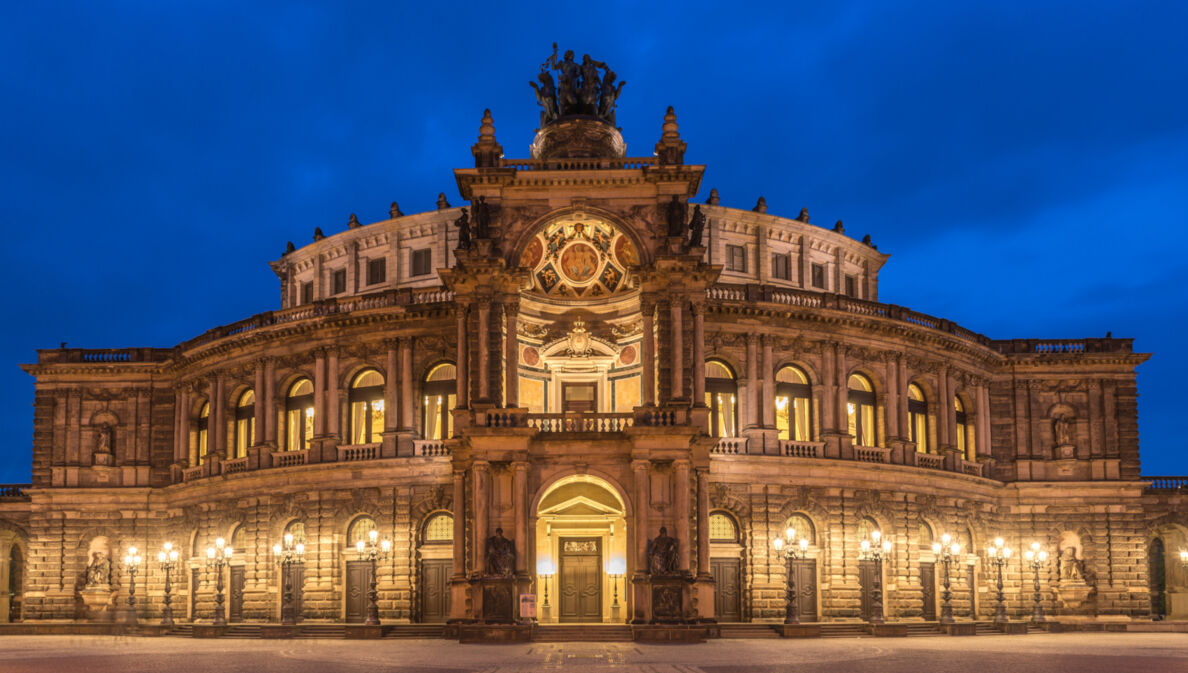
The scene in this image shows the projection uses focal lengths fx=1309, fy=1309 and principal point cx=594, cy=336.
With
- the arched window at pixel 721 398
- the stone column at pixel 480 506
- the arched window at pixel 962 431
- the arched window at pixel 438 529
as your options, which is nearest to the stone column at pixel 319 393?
the arched window at pixel 438 529

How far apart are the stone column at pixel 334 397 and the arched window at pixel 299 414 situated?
5.24 feet

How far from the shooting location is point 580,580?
5103 cm

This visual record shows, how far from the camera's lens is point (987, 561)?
62.0 metres

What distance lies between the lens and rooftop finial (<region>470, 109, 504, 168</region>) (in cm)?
4897

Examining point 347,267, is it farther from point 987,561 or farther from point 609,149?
point 987,561

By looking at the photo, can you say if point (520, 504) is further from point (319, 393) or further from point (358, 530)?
point (319, 393)

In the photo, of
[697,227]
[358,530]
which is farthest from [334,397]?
[697,227]

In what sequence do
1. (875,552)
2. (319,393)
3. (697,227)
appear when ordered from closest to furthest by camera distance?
(697,227) < (875,552) < (319,393)

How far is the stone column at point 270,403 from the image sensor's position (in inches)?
2354

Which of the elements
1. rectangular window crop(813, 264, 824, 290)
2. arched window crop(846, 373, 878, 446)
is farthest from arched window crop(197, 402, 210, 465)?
rectangular window crop(813, 264, 824, 290)

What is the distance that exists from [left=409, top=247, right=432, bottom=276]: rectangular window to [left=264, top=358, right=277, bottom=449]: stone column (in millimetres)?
9420

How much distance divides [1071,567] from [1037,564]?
6.48 meters

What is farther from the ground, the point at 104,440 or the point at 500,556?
the point at 104,440

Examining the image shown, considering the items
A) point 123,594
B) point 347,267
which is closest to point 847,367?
point 347,267
